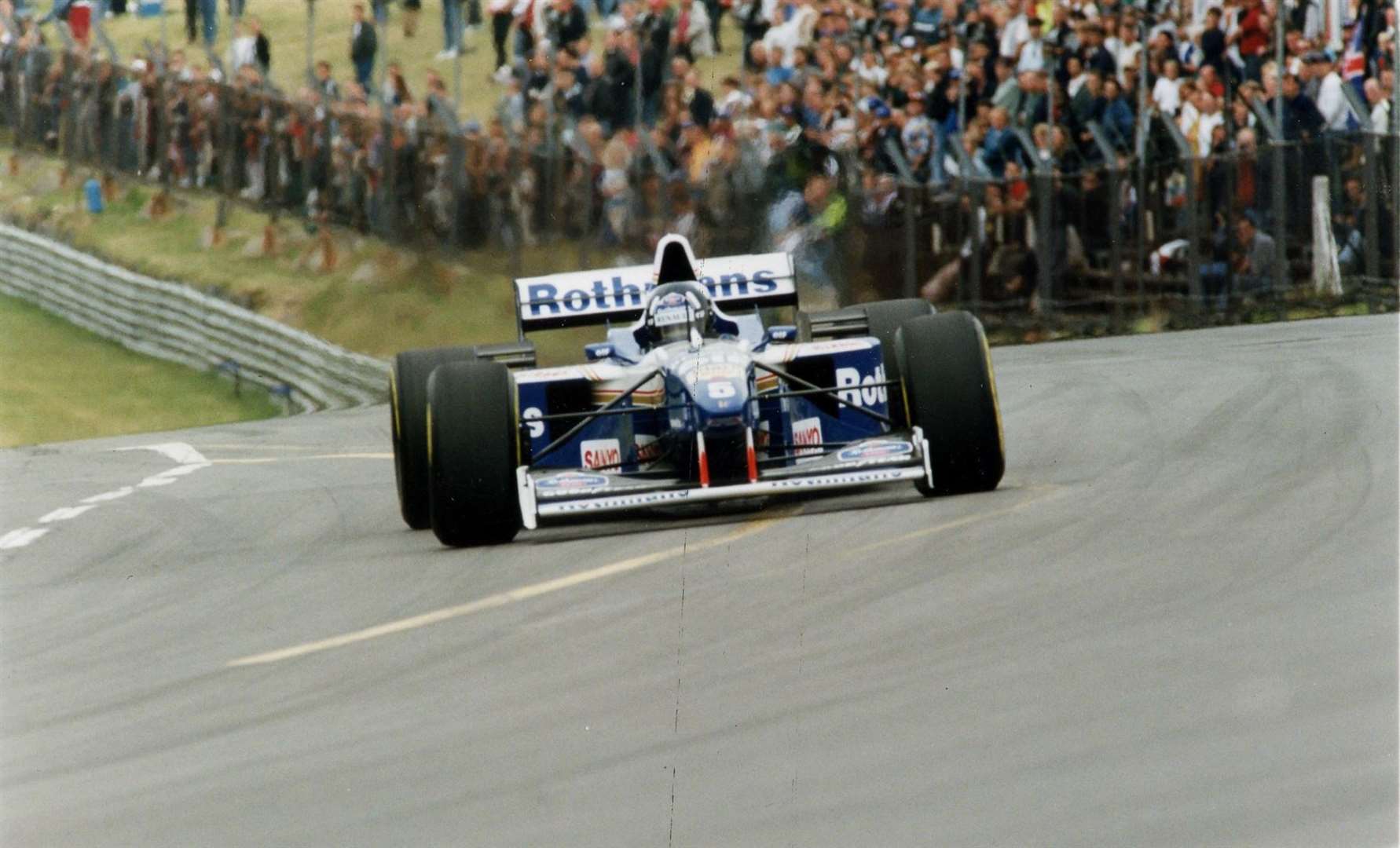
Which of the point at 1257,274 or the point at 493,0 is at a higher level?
the point at 493,0

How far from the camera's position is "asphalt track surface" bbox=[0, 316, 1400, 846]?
4.79 metres

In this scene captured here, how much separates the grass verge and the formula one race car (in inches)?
456

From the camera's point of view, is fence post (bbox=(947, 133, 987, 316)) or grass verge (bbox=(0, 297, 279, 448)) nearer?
fence post (bbox=(947, 133, 987, 316))

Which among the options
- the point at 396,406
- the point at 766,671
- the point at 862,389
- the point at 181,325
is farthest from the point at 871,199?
the point at 766,671

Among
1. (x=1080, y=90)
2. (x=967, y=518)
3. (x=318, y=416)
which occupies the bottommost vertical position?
(x=318, y=416)

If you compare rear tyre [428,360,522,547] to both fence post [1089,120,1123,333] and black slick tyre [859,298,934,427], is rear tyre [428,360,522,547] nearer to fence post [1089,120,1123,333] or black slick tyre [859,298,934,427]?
black slick tyre [859,298,934,427]

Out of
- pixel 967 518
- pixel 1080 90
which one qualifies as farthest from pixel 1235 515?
pixel 1080 90

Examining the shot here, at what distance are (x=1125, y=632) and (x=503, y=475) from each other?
3352 millimetres

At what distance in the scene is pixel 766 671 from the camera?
6203 mm

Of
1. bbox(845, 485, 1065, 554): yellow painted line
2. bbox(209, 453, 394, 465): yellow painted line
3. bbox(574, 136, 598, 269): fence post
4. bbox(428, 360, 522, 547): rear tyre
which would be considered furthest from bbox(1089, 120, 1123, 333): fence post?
bbox(428, 360, 522, 547): rear tyre

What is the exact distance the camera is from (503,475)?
355 inches

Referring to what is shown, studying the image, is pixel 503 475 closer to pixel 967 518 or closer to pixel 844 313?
pixel 967 518

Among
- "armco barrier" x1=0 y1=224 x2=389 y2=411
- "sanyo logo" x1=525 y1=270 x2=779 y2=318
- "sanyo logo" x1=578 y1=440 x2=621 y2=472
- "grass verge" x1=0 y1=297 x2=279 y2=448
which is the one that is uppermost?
"sanyo logo" x1=525 y1=270 x2=779 y2=318

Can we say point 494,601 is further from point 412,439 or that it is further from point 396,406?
point 396,406
